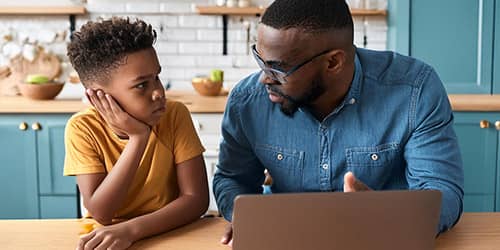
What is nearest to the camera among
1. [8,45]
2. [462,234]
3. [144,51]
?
[462,234]

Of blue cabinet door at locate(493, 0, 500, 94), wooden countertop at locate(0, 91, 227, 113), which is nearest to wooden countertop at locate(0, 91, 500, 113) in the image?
wooden countertop at locate(0, 91, 227, 113)

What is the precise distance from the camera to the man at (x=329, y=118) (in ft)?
4.75

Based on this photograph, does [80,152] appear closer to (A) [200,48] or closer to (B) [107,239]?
(B) [107,239]

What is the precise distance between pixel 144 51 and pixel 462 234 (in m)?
0.86

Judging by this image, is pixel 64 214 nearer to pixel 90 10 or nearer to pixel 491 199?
pixel 90 10

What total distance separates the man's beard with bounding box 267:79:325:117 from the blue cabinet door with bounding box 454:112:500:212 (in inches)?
76.6

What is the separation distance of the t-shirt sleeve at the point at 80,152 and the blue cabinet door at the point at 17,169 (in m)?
1.75

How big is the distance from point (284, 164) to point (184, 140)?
0.88 ft

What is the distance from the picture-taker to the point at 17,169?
3.26 metres

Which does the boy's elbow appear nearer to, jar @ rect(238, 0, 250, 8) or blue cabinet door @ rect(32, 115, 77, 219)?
blue cabinet door @ rect(32, 115, 77, 219)

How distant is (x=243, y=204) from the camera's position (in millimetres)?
969

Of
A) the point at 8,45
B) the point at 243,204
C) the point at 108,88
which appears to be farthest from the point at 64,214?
the point at 243,204

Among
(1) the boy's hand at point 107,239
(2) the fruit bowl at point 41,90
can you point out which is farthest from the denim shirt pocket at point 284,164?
(2) the fruit bowl at point 41,90

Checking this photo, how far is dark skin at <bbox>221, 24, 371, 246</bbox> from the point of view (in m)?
1.43
